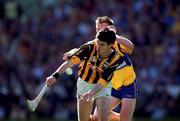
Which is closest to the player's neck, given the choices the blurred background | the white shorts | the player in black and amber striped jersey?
the white shorts

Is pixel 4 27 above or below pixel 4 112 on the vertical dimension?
above

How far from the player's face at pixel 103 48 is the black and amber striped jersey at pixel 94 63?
0.30 ft

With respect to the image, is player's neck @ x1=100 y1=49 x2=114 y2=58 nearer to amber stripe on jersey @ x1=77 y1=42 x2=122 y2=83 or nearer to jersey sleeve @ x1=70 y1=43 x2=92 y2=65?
amber stripe on jersey @ x1=77 y1=42 x2=122 y2=83

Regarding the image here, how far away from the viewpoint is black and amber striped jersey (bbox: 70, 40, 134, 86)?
10538 mm

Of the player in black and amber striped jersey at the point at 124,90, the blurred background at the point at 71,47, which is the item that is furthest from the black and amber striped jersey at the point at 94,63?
the blurred background at the point at 71,47

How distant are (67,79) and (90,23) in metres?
1.65

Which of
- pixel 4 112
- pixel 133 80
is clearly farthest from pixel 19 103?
pixel 133 80

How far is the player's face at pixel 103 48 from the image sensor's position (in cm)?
1019

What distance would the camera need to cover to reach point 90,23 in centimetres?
1786

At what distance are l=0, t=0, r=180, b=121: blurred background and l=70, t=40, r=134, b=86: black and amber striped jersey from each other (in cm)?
588

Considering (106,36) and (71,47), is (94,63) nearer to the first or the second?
(106,36)

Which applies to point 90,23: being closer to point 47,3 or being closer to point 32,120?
point 47,3

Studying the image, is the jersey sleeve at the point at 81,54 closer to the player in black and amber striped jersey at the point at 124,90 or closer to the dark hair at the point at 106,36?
the dark hair at the point at 106,36

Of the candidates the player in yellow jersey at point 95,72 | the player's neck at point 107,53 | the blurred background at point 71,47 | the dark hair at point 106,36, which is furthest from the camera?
the blurred background at point 71,47
